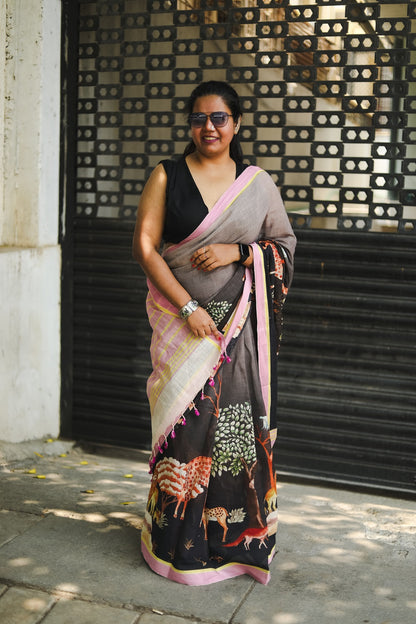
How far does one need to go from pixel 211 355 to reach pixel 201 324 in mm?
157

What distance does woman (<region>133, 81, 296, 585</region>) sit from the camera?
3.41m

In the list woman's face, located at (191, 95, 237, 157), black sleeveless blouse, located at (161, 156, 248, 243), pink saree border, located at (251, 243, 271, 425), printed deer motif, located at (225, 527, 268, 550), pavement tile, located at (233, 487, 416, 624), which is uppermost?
woman's face, located at (191, 95, 237, 157)

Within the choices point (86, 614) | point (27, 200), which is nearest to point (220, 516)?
point (86, 614)

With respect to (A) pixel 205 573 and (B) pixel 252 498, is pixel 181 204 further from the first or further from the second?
(A) pixel 205 573

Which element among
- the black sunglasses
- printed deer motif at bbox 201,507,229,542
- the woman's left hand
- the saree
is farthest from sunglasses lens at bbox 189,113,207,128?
printed deer motif at bbox 201,507,229,542

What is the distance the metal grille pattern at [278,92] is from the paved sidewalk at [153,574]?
70.3 inches

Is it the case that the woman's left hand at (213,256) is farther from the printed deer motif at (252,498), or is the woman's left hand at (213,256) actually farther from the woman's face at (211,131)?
the printed deer motif at (252,498)

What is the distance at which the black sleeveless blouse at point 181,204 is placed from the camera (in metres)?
3.38

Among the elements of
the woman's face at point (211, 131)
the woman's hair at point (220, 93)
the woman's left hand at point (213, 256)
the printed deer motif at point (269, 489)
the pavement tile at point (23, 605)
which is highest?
the woman's hair at point (220, 93)

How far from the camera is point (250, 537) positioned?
3.51 m

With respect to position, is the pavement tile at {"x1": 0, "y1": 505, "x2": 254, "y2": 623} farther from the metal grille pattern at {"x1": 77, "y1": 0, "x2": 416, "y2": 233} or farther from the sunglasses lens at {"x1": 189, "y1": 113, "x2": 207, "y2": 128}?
the metal grille pattern at {"x1": 77, "y1": 0, "x2": 416, "y2": 233}

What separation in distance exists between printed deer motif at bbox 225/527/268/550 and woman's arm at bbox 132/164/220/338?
93 centimetres

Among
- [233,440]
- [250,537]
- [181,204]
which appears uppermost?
[181,204]

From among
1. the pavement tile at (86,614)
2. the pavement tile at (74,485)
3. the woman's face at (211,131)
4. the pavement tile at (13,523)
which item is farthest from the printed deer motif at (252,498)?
the woman's face at (211,131)
